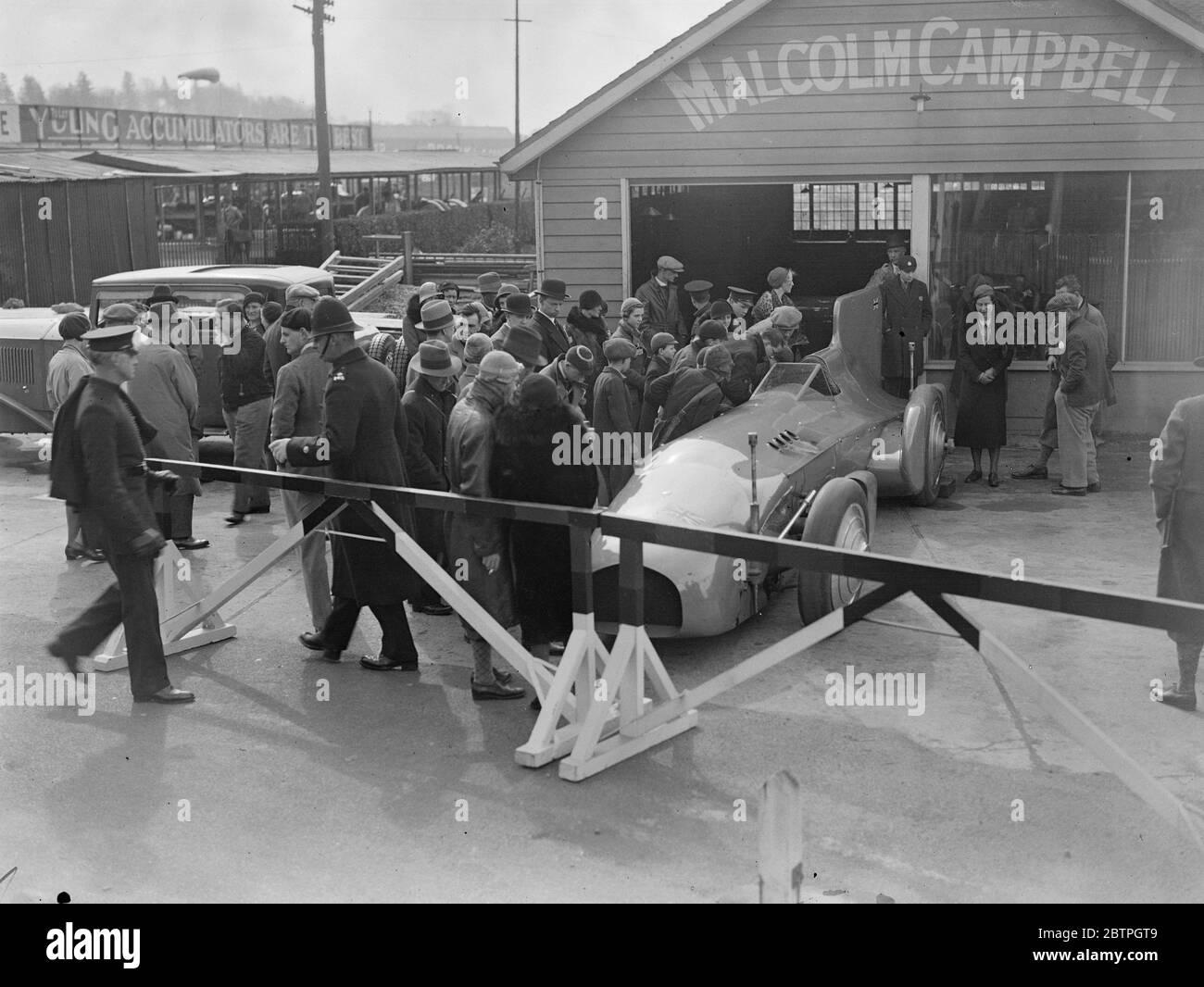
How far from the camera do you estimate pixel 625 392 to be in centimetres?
956

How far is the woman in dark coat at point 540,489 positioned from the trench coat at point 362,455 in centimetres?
71

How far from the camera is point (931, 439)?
36.7 ft

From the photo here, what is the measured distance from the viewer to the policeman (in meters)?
6.75

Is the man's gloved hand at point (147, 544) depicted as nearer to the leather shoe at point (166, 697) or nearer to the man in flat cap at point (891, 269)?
the leather shoe at point (166, 697)

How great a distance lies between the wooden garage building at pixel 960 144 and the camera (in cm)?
1369

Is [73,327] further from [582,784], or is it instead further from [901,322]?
[901,322]

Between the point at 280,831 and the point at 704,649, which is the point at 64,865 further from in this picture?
the point at 704,649

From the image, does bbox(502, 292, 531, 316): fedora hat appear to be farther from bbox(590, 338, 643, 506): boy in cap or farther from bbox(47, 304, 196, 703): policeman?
bbox(47, 304, 196, 703): policeman

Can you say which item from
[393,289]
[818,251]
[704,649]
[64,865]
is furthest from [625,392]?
[393,289]

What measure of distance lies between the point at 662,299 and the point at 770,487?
5.29m

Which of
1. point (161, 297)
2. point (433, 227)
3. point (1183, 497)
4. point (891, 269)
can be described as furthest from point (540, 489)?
point (433, 227)

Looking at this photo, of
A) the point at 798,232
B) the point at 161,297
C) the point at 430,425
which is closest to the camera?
the point at 430,425

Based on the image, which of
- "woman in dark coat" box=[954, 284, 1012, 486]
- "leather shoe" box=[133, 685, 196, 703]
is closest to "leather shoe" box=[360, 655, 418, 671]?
"leather shoe" box=[133, 685, 196, 703]
